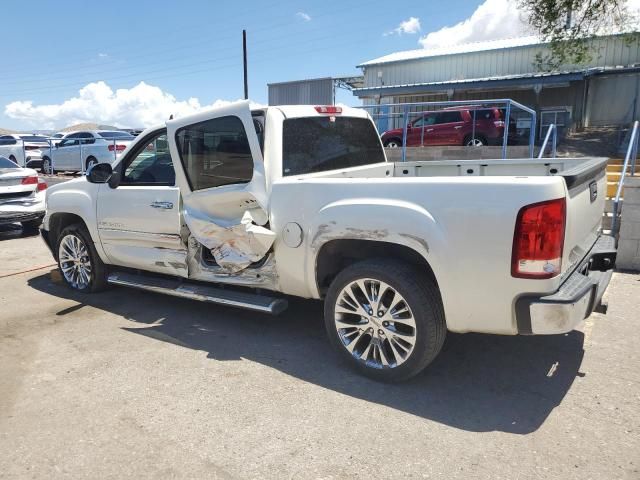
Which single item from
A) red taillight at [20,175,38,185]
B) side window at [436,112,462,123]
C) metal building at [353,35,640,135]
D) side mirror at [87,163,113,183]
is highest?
metal building at [353,35,640,135]

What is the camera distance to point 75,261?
220 inches

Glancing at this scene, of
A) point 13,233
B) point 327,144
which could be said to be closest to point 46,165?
point 13,233

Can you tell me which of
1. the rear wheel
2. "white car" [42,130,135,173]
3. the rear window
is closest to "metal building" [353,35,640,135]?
"white car" [42,130,135,173]

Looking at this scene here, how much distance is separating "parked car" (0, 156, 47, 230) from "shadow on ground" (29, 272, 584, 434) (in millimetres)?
5161

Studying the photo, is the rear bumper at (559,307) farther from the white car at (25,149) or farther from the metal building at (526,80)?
the white car at (25,149)

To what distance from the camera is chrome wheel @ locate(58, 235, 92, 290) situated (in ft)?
18.0

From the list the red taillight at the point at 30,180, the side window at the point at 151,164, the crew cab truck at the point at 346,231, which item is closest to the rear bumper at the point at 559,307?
the crew cab truck at the point at 346,231

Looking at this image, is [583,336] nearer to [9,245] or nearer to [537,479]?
[537,479]

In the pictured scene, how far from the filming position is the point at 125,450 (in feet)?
8.99

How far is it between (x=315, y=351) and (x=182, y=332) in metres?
1.24

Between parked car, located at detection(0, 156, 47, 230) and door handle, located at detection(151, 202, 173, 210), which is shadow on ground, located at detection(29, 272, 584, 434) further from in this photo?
parked car, located at detection(0, 156, 47, 230)

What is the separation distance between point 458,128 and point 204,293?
39.1 feet

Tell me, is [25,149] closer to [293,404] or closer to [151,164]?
[151,164]

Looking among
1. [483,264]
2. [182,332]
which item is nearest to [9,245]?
[182,332]
